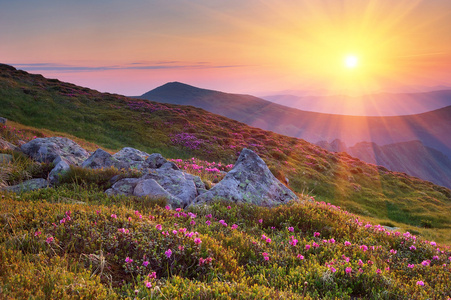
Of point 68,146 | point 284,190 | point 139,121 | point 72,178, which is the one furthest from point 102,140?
point 284,190

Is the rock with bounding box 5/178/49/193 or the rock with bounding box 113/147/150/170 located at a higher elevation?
the rock with bounding box 113/147/150/170

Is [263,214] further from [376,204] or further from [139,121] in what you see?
[139,121]

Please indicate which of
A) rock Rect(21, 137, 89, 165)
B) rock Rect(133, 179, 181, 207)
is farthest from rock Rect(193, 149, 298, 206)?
rock Rect(21, 137, 89, 165)

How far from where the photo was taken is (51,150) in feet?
46.4

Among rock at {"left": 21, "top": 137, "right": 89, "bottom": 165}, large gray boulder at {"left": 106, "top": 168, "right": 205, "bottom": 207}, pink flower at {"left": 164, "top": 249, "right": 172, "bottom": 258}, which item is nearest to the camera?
pink flower at {"left": 164, "top": 249, "right": 172, "bottom": 258}

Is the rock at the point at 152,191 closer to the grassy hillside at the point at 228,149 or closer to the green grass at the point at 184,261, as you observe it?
the green grass at the point at 184,261

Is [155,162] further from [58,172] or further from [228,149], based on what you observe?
[228,149]

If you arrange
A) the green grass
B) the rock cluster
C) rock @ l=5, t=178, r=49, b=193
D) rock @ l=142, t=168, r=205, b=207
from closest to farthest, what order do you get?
the green grass, rock @ l=5, t=178, r=49, b=193, the rock cluster, rock @ l=142, t=168, r=205, b=207

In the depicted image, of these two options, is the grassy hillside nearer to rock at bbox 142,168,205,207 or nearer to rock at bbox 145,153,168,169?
rock at bbox 145,153,168,169

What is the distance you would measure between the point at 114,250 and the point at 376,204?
35167 mm

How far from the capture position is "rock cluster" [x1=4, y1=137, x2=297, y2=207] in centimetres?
981

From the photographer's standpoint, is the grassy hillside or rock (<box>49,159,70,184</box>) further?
the grassy hillside

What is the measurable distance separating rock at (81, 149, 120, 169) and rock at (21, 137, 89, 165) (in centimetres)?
122

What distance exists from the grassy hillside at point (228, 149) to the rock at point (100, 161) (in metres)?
19.7
